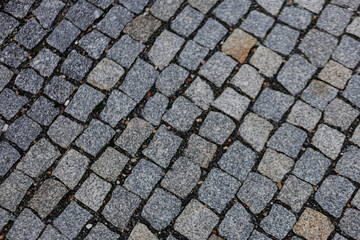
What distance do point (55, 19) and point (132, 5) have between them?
0.79 m

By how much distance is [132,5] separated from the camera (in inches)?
137

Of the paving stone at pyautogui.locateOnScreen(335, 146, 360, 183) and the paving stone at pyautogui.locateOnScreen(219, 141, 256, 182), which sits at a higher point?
the paving stone at pyautogui.locateOnScreen(219, 141, 256, 182)

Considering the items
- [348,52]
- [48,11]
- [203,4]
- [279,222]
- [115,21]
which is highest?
[48,11]

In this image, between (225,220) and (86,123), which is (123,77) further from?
(225,220)

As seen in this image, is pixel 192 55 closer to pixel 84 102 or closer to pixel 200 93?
pixel 200 93

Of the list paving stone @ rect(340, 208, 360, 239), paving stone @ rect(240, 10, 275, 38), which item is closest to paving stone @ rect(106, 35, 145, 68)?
paving stone @ rect(240, 10, 275, 38)

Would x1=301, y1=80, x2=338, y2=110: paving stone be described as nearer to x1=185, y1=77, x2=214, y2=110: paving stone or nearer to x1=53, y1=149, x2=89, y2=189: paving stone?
x1=185, y1=77, x2=214, y2=110: paving stone

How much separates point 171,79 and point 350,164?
68.2 inches

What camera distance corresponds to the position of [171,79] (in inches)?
125

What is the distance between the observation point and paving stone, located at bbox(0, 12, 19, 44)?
3453mm

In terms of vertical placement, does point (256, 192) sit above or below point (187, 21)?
below

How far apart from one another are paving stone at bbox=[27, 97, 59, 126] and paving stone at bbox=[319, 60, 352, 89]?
2.51 meters

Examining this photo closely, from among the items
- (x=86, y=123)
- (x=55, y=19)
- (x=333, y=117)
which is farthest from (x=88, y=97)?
(x=333, y=117)

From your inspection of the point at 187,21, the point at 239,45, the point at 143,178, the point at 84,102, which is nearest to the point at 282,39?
the point at 239,45
